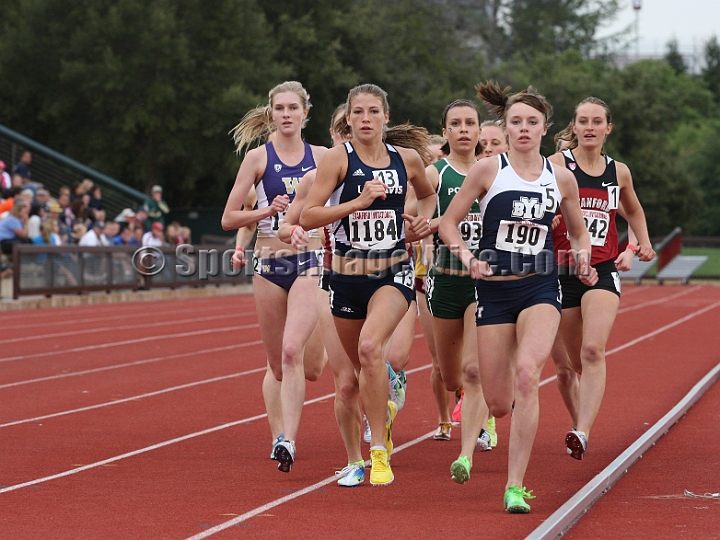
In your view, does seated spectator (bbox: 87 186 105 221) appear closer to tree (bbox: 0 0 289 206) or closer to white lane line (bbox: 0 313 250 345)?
white lane line (bbox: 0 313 250 345)

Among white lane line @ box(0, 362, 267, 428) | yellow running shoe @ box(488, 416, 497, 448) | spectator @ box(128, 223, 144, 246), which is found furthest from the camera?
spectator @ box(128, 223, 144, 246)

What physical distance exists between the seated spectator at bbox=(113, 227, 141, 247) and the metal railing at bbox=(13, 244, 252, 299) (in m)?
0.54

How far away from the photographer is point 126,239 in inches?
1083

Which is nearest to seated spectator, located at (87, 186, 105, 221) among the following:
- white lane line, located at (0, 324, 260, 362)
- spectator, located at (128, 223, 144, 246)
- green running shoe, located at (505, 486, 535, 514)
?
spectator, located at (128, 223, 144, 246)

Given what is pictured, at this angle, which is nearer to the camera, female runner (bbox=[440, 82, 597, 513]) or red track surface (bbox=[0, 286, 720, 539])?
red track surface (bbox=[0, 286, 720, 539])

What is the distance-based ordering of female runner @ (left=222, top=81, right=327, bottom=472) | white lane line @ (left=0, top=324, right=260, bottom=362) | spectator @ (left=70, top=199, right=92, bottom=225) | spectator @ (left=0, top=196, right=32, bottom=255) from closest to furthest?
1. female runner @ (left=222, top=81, right=327, bottom=472)
2. white lane line @ (left=0, top=324, right=260, bottom=362)
3. spectator @ (left=0, top=196, right=32, bottom=255)
4. spectator @ (left=70, top=199, right=92, bottom=225)

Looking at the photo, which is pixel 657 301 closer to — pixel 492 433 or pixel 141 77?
pixel 141 77

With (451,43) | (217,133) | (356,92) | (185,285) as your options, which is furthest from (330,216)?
(451,43)

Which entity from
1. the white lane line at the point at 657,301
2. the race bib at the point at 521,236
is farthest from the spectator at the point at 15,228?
the race bib at the point at 521,236

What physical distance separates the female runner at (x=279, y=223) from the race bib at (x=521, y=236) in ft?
5.17

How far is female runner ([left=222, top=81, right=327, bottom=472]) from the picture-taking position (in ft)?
24.1

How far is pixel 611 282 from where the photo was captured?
7559 mm

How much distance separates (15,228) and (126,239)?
15.2 feet

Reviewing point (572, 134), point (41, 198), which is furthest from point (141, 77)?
point (572, 134)
